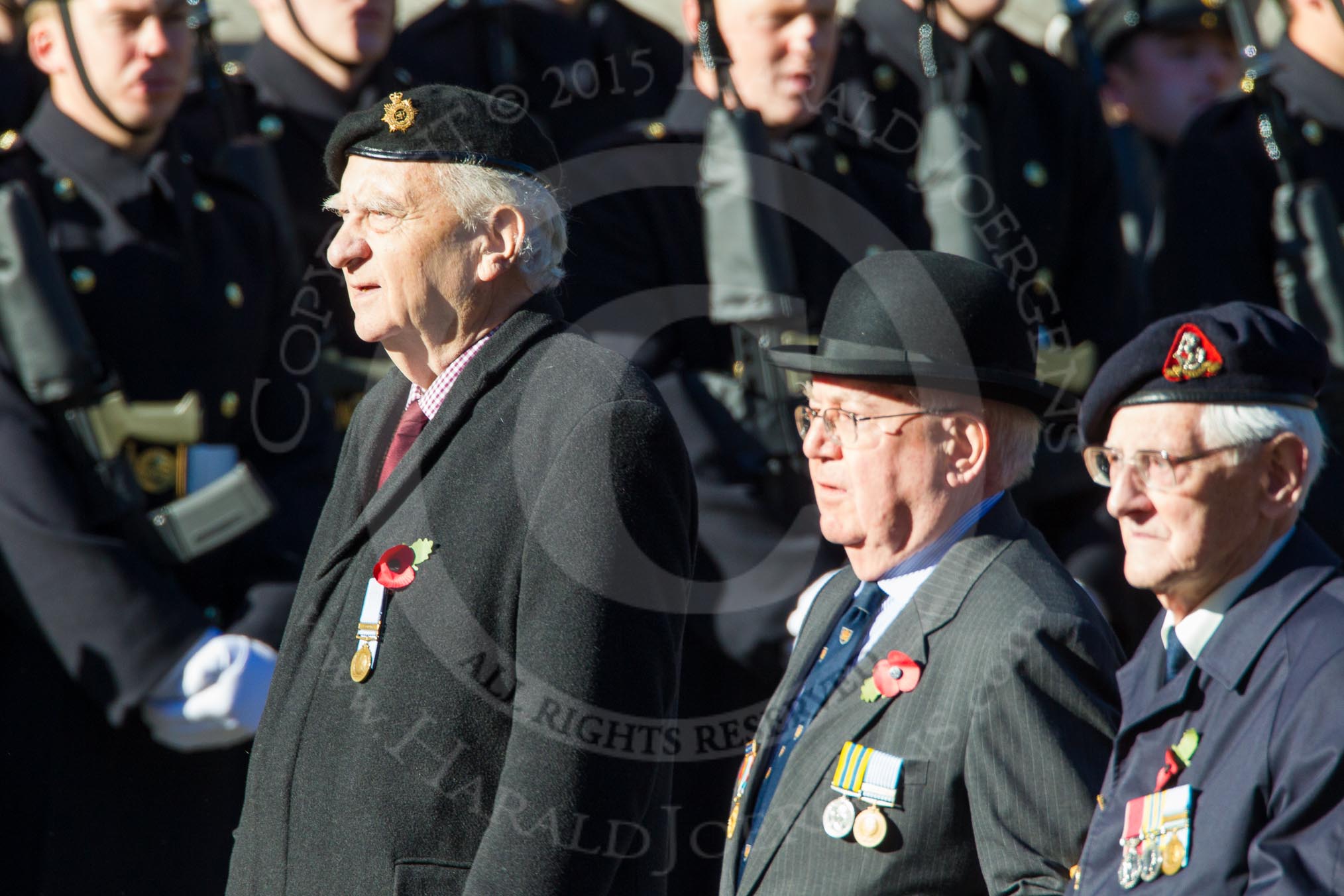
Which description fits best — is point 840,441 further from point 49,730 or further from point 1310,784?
point 49,730

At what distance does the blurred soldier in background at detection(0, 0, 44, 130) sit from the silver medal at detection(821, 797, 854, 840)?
324 cm

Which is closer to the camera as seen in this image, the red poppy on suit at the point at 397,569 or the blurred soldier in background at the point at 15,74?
the red poppy on suit at the point at 397,569

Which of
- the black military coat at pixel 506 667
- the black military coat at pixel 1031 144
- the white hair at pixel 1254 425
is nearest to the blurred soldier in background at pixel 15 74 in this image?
the black military coat at pixel 1031 144

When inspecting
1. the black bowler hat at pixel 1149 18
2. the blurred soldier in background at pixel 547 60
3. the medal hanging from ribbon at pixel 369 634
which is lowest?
the medal hanging from ribbon at pixel 369 634

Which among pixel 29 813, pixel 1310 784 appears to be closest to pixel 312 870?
pixel 1310 784

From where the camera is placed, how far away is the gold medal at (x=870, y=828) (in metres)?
2.48

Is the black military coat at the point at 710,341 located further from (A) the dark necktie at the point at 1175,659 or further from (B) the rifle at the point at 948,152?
(A) the dark necktie at the point at 1175,659

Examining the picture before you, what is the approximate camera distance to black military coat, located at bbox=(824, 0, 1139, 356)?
4.98m

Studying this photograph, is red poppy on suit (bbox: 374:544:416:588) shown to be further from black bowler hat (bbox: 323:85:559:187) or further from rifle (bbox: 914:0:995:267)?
Result: rifle (bbox: 914:0:995:267)

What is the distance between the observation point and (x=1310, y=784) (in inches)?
81.7

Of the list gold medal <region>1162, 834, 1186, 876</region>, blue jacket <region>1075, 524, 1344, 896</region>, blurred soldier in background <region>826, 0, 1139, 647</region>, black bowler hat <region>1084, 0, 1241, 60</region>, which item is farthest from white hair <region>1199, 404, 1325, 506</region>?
black bowler hat <region>1084, 0, 1241, 60</region>

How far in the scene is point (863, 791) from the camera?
2531mm

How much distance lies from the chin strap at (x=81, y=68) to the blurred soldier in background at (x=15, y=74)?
1.44 ft

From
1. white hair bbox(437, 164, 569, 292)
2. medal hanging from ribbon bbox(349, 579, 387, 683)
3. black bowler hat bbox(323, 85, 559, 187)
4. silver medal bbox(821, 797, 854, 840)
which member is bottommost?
silver medal bbox(821, 797, 854, 840)
